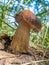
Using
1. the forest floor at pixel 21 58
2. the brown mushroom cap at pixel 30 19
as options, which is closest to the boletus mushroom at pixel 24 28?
the brown mushroom cap at pixel 30 19

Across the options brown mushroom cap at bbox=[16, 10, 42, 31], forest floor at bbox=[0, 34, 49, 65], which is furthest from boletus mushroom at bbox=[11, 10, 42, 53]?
forest floor at bbox=[0, 34, 49, 65]

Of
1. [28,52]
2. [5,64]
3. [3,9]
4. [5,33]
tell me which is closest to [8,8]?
[3,9]

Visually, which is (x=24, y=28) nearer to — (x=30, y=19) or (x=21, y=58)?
(x=30, y=19)

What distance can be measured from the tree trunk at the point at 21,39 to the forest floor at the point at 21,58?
0.11 meters

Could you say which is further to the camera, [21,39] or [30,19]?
[21,39]

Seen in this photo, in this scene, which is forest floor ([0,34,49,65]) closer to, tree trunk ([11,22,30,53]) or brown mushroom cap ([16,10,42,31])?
tree trunk ([11,22,30,53])

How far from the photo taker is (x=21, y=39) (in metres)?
2.55

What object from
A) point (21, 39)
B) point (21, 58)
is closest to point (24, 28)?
point (21, 39)

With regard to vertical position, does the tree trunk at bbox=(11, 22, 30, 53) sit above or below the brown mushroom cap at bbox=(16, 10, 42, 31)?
below

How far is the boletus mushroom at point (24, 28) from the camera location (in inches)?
94.3

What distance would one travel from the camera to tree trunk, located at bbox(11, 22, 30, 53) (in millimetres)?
2498

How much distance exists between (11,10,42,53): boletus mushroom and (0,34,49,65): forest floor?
0.12 metres

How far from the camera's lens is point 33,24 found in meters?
2.40

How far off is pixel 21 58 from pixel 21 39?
0.37 m
